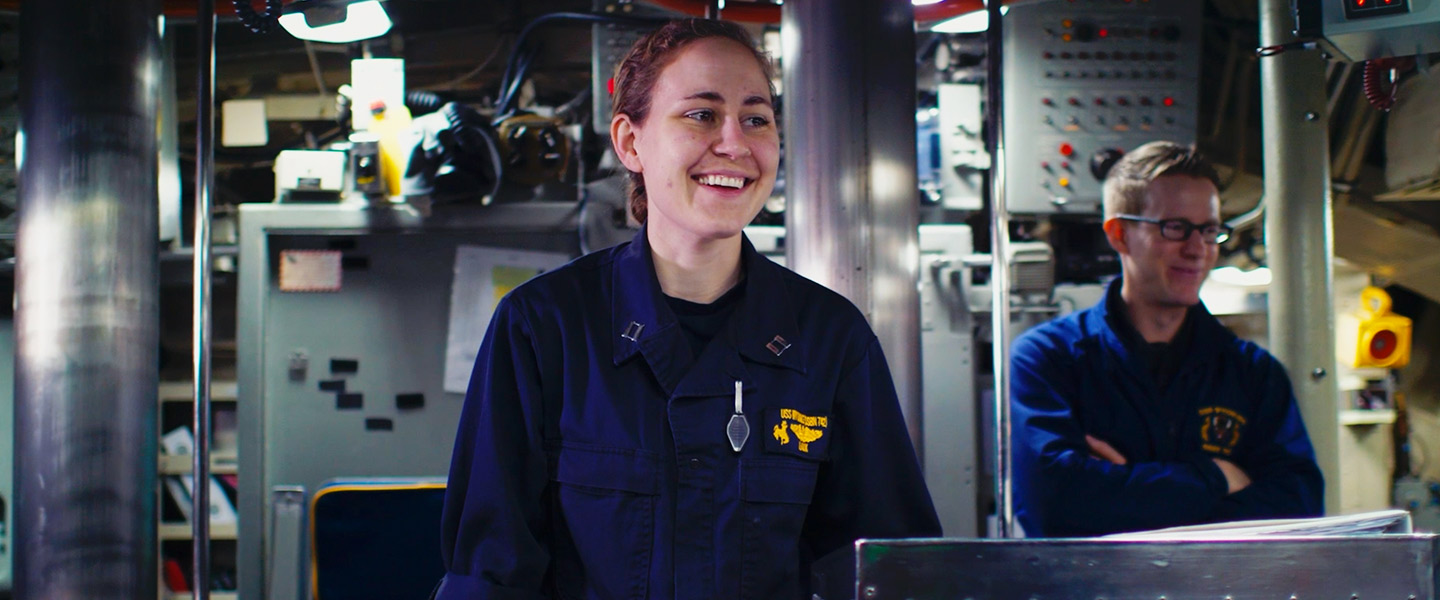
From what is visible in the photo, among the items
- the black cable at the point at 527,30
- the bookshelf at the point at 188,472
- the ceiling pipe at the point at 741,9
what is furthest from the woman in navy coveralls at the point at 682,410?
the bookshelf at the point at 188,472

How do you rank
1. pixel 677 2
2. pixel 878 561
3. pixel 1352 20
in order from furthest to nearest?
pixel 677 2, pixel 1352 20, pixel 878 561

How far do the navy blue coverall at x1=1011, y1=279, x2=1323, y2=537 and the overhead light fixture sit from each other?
1.44 m

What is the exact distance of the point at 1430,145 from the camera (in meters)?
3.56

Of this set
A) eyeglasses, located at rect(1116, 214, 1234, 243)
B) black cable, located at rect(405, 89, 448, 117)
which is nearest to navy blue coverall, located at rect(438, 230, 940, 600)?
eyeglasses, located at rect(1116, 214, 1234, 243)

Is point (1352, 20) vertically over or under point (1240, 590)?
over

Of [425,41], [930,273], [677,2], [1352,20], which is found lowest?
[930,273]

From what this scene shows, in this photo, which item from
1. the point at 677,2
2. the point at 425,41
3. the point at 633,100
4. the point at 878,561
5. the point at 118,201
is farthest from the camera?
the point at 425,41

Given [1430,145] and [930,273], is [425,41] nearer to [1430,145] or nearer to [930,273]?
[930,273]

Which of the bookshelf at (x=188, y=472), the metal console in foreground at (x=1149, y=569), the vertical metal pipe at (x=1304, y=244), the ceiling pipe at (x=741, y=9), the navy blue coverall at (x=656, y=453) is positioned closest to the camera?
the metal console in foreground at (x=1149, y=569)

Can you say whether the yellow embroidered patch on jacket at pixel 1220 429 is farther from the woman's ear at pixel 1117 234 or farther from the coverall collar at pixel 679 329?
the coverall collar at pixel 679 329

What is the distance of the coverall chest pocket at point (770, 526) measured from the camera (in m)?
1.31

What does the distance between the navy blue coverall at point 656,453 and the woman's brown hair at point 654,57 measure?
0.20m

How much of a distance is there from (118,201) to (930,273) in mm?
2519

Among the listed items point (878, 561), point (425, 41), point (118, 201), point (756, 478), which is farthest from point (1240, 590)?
point (425, 41)
